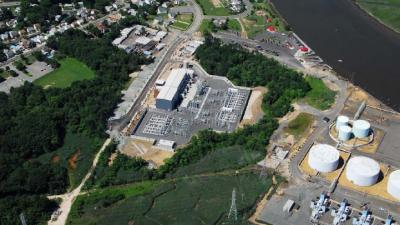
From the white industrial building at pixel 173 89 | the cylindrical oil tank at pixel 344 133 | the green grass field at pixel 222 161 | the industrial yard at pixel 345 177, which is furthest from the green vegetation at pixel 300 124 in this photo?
the white industrial building at pixel 173 89

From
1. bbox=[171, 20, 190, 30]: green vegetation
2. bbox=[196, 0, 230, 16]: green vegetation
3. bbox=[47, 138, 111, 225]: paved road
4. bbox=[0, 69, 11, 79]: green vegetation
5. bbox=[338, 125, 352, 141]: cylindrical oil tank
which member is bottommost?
bbox=[0, 69, 11, 79]: green vegetation

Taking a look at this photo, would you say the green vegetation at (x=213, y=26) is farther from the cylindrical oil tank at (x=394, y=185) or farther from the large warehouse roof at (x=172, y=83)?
the cylindrical oil tank at (x=394, y=185)

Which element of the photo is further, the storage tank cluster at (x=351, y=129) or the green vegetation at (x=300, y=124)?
the green vegetation at (x=300, y=124)

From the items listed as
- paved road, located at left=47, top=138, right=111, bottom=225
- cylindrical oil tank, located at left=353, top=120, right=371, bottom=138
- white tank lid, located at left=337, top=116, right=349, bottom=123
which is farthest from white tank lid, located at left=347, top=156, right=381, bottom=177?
paved road, located at left=47, top=138, right=111, bottom=225

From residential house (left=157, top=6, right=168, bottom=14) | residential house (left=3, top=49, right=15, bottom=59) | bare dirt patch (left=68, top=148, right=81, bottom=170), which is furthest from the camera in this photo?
residential house (left=157, top=6, right=168, bottom=14)

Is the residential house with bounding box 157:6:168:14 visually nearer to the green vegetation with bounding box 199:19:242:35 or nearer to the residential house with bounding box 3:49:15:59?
the green vegetation with bounding box 199:19:242:35

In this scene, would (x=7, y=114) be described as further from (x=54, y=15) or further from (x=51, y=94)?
(x=54, y=15)
